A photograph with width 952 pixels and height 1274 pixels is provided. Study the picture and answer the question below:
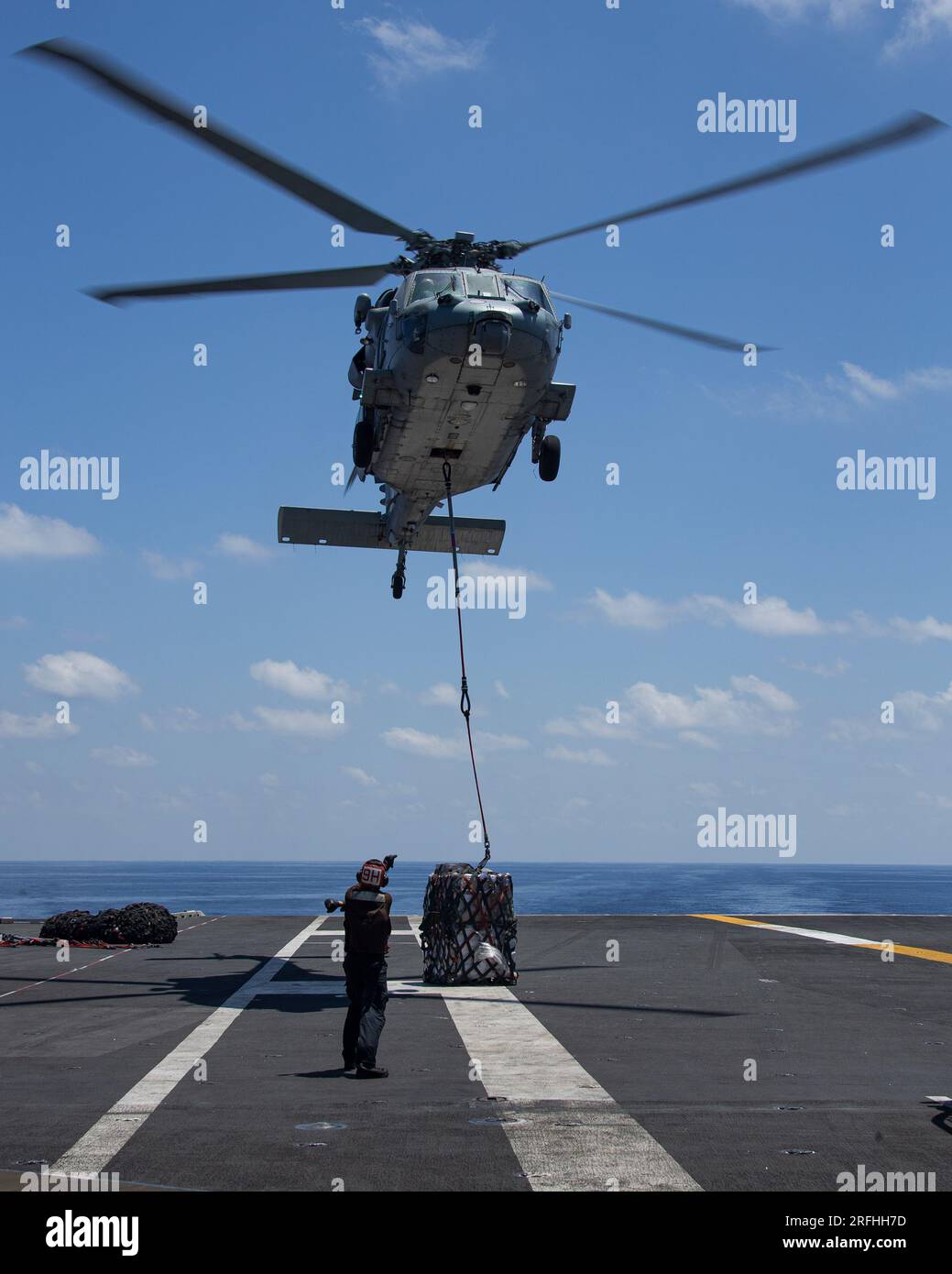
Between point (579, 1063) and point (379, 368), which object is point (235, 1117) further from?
point (379, 368)

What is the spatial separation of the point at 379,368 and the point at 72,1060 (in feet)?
39.2

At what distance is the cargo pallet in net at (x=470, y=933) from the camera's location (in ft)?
58.8

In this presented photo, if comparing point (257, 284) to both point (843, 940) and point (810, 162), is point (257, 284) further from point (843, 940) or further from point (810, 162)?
point (843, 940)

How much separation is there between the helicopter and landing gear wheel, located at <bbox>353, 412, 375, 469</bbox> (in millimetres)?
25

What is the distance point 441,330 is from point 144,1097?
11.7 m

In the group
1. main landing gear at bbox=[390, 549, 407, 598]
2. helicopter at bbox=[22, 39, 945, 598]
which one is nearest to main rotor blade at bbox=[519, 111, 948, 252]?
helicopter at bbox=[22, 39, 945, 598]

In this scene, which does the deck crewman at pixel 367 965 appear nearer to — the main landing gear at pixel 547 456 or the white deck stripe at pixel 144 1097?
the white deck stripe at pixel 144 1097

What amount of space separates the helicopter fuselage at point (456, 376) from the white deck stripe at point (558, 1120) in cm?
946

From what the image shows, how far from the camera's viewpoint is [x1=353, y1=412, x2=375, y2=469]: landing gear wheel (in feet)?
66.5

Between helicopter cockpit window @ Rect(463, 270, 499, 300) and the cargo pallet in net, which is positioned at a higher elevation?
helicopter cockpit window @ Rect(463, 270, 499, 300)

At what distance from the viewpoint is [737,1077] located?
11.0m

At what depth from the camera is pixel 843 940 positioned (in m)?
26.8

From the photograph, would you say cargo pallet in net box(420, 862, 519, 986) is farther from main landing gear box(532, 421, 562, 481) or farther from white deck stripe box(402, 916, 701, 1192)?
main landing gear box(532, 421, 562, 481)
